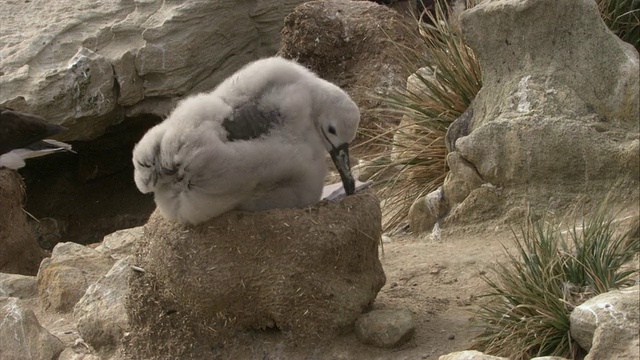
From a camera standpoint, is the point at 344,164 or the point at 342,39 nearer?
the point at 344,164

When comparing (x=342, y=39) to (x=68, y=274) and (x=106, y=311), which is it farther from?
(x=106, y=311)

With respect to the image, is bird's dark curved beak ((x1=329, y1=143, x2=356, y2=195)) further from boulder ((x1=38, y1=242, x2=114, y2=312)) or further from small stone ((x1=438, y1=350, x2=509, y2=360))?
boulder ((x1=38, y1=242, x2=114, y2=312))

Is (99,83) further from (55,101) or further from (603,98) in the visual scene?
(603,98)

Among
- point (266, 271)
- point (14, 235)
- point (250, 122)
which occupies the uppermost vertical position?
point (250, 122)

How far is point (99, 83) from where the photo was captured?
11.0 m

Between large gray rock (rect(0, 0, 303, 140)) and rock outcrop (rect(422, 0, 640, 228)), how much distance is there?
534 centimetres

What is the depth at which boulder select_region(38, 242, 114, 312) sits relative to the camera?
677cm

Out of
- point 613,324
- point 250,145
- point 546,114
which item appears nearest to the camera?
point 613,324

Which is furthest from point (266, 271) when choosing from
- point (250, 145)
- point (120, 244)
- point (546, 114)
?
point (120, 244)

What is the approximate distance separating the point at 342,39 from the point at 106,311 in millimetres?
4752

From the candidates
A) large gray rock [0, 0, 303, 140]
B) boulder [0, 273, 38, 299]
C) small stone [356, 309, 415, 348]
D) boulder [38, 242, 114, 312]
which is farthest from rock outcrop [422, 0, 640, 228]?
large gray rock [0, 0, 303, 140]

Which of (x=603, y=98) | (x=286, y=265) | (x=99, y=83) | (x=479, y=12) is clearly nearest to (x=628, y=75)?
(x=603, y=98)

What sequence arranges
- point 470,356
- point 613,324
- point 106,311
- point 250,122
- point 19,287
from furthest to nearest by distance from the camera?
point 19,287 < point 106,311 < point 250,122 < point 470,356 < point 613,324

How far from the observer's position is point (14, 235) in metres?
8.83
